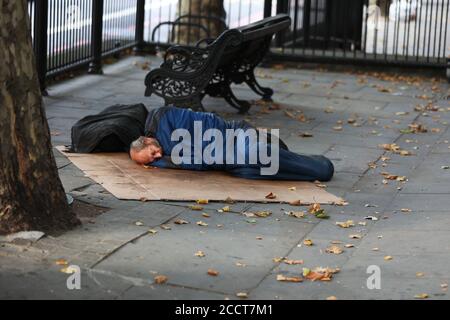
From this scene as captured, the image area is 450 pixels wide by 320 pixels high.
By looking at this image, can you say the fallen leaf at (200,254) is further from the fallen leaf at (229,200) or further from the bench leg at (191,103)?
the bench leg at (191,103)

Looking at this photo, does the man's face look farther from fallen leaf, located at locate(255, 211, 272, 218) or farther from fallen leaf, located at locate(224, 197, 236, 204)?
fallen leaf, located at locate(255, 211, 272, 218)

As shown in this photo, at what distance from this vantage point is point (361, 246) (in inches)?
252

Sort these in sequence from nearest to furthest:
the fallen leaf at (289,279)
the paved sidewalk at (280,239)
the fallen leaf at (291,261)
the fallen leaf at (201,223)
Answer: the paved sidewalk at (280,239)
the fallen leaf at (289,279)
the fallen leaf at (291,261)
the fallen leaf at (201,223)

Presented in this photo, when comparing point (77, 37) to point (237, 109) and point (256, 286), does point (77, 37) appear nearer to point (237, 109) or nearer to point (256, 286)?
point (237, 109)

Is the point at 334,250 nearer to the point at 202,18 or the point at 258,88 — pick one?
the point at 258,88

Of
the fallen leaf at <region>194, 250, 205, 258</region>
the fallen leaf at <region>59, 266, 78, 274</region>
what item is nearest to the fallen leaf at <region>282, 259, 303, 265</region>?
the fallen leaf at <region>194, 250, 205, 258</region>

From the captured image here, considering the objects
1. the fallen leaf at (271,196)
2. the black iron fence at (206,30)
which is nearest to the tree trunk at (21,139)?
the fallen leaf at (271,196)

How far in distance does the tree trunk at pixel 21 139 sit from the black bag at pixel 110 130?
201 cm

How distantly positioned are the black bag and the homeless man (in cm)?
23

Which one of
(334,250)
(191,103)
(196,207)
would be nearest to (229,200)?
(196,207)

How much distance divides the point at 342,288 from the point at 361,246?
89cm

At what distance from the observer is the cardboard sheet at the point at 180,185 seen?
290 inches

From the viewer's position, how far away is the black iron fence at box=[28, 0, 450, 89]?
444 inches
